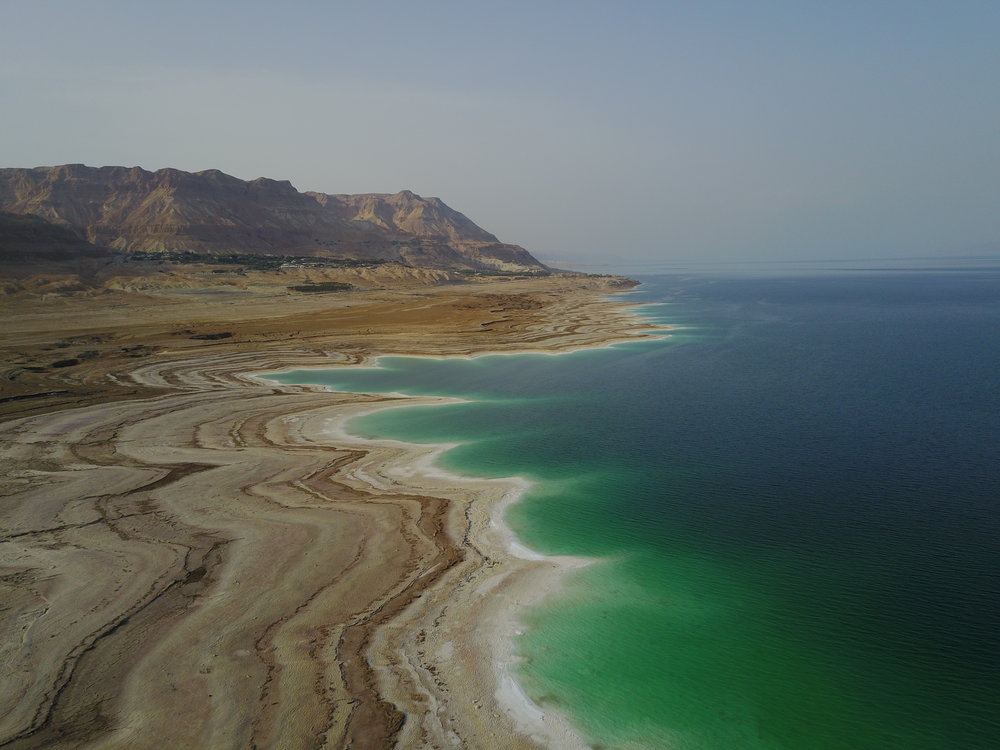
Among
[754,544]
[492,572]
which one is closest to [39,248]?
[492,572]

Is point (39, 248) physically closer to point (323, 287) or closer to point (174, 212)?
point (323, 287)

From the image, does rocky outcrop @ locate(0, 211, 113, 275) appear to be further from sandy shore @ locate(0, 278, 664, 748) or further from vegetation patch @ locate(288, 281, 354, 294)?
sandy shore @ locate(0, 278, 664, 748)

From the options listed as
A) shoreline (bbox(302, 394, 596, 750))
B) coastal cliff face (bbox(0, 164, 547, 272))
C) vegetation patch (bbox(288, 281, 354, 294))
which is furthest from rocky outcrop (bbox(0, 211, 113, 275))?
shoreline (bbox(302, 394, 596, 750))

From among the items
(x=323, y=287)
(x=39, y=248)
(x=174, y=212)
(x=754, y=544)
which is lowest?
(x=754, y=544)

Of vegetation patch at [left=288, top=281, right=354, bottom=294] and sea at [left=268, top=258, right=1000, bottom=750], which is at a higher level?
vegetation patch at [left=288, top=281, right=354, bottom=294]

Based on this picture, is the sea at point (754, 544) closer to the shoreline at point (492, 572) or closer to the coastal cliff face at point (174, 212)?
the shoreline at point (492, 572)

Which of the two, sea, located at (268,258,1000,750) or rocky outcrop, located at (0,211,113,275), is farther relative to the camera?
rocky outcrop, located at (0,211,113,275)

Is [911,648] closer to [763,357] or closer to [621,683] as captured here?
[621,683]
